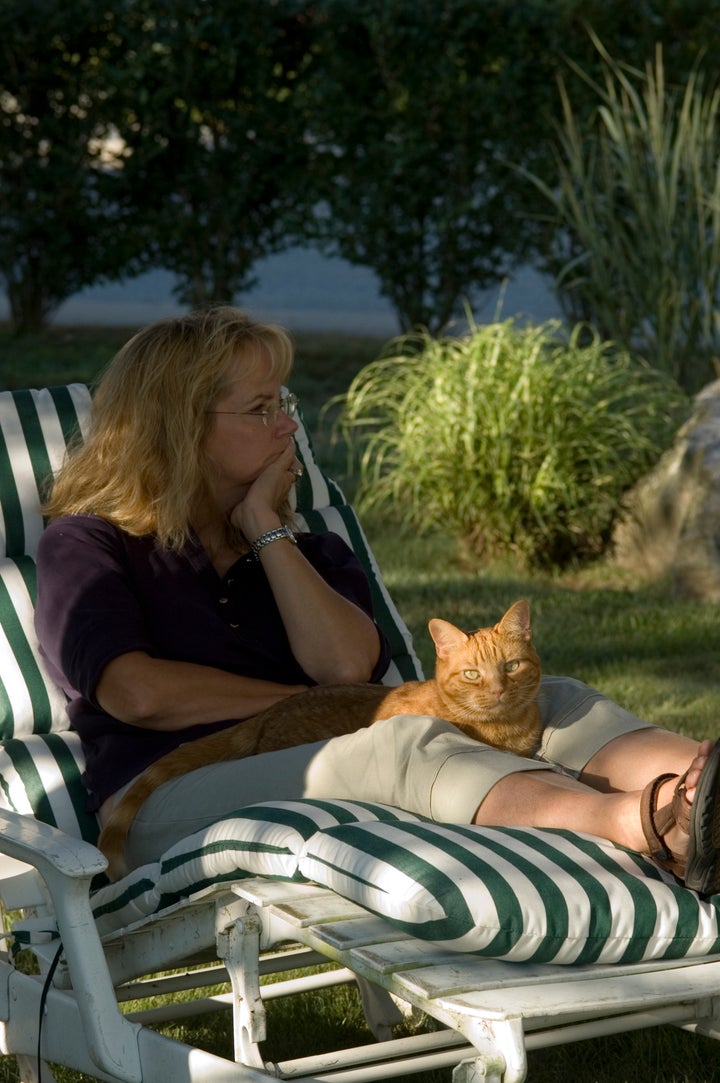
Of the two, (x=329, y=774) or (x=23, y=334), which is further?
(x=23, y=334)

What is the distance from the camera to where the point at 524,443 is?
6.58 metres

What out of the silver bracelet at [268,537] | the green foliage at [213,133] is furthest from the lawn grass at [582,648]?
the green foliage at [213,133]

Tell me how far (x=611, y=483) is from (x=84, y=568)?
4437 mm

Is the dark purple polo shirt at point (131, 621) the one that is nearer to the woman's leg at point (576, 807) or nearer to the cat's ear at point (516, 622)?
the cat's ear at point (516, 622)

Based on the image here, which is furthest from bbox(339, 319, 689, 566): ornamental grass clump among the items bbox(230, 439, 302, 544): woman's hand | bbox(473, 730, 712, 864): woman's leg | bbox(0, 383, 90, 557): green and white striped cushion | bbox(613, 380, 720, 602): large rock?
bbox(473, 730, 712, 864): woman's leg

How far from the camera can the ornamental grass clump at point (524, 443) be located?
6.59 metres

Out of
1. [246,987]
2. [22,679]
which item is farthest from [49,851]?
[22,679]

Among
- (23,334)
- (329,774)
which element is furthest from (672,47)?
(329,774)

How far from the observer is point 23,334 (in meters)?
11.3

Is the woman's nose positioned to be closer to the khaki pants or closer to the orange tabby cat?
the orange tabby cat

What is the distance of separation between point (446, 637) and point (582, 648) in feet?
9.44

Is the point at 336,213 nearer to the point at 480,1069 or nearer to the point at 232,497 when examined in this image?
the point at 232,497

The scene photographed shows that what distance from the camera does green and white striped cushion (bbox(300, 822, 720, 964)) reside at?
1.98 m

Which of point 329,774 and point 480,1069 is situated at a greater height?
point 329,774
